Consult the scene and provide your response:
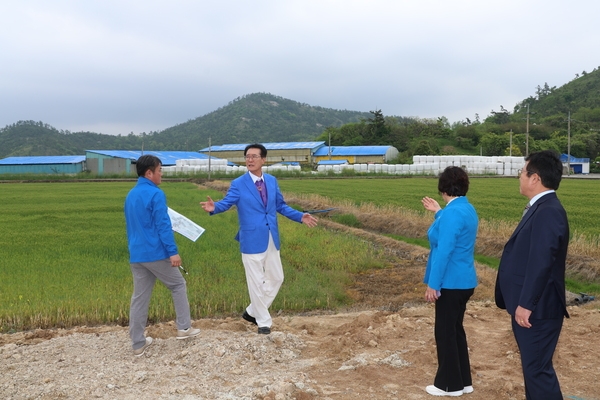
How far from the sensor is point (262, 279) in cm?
539

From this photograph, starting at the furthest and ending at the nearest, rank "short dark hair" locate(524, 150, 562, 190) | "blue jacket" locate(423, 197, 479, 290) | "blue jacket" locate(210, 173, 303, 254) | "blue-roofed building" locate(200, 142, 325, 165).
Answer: "blue-roofed building" locate(200, 142, 325, 165), "blue jacket" locate(210, 173, 303, 254), "blue jacket" locate(423, 197, 479, 290), "short dark hair" locate(524, 150, 562, 190)

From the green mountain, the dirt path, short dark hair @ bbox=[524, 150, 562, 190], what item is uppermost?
the green mountain

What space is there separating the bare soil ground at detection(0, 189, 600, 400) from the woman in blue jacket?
0.29 m

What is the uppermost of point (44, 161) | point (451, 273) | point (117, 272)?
point (44, 161)

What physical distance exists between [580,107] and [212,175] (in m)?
68.6

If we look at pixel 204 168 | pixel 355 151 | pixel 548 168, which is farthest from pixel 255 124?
pixel 548 168

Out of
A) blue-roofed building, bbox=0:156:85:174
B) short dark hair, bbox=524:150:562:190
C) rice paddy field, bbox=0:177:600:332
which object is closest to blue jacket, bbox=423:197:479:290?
short dark hair, bbox=524:150:562:190

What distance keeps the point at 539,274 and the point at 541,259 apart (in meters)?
0.08

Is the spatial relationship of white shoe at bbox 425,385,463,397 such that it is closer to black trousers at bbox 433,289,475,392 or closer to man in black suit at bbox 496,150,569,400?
black trousers at bbox 433,289,475,392

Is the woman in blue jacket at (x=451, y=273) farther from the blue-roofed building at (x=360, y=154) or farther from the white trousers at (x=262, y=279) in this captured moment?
the blue-roofed building at (x=360, y=154)

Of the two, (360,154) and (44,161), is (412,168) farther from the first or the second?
(44,161)

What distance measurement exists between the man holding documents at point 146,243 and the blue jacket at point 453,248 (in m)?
2.31

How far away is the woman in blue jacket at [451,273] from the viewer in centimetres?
377

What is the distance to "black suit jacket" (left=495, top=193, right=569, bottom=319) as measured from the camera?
298 centimetres
